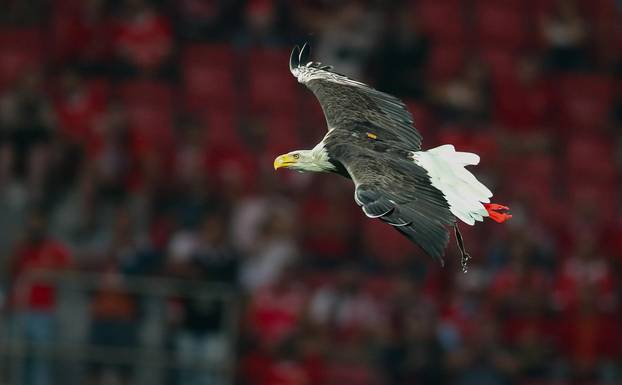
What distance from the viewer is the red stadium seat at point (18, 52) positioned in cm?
1912

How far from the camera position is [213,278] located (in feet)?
55.7

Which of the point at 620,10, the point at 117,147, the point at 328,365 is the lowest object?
the point at 328,365

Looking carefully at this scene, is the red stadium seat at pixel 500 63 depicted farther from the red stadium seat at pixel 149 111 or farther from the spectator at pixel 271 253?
the spectator at pixel 271 253

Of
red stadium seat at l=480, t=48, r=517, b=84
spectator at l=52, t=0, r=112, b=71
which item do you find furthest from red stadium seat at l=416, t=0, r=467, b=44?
spectator at l=52, t=0, r=112, b=71

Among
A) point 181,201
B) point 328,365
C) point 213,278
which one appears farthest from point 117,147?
point 328,365

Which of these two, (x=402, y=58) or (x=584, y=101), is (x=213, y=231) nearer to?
(x=402, y=58)

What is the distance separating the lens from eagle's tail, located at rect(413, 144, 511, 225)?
1141cm

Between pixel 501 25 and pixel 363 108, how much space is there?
9.62 metres

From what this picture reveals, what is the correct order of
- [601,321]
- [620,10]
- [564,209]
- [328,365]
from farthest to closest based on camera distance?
[620,10] < [564,209] < [601,321] < [328,365]

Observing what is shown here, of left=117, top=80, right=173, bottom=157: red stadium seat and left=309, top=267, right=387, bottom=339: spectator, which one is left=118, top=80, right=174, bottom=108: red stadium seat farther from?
left=309, top=267, right=387, bottom=339: spectator

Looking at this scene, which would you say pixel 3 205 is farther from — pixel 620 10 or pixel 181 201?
pixel 620 10

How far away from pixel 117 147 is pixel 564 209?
5.71 m

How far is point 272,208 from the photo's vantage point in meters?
17.9

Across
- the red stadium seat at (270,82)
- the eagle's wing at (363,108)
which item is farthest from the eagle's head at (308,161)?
the red stadium seat at (270,82)
